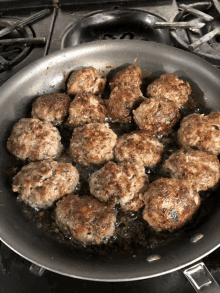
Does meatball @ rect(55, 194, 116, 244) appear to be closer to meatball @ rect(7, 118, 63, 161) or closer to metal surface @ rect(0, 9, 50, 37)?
meatball @ rect(7, 118, 63, 161)

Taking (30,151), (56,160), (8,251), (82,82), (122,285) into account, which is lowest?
(122,285)

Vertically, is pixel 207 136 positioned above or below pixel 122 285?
above

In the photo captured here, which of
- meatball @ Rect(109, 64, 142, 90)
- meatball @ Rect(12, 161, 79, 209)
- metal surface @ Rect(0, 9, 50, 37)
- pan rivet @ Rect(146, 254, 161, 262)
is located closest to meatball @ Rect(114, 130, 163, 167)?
meatball @ Rect(12, 161, 79, 209)

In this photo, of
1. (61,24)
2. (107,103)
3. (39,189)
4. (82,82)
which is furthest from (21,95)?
(61,24)

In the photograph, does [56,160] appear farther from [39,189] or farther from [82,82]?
[82,82]

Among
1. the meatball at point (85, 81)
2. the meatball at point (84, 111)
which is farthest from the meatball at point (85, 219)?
the meatball at point (85, 81)

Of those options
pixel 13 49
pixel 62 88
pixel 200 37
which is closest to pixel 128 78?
pixel 62 88
